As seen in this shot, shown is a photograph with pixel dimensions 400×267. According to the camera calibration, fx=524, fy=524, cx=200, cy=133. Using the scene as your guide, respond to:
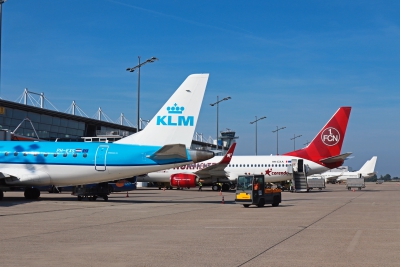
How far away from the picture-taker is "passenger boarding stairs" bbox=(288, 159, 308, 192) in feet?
179

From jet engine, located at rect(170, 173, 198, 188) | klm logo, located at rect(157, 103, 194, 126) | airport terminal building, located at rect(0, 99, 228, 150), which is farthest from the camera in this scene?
airport terminal building, located at rect(0, 99, 228, 150)

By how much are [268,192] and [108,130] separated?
66151 millimetres

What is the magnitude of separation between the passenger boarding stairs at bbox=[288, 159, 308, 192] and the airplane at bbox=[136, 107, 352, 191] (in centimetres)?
45

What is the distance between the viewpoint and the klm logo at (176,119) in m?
30.0

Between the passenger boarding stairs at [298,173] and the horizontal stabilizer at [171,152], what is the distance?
27361 mm

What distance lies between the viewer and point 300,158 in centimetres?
5556

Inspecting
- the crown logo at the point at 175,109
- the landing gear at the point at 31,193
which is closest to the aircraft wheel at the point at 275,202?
the crown logo at the point at 175,109

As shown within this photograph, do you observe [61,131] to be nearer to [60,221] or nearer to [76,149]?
[76,149]

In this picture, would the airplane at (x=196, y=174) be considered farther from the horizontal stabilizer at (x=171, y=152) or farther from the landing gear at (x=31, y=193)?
the horizontal stabilizer at (x=171, y=152)

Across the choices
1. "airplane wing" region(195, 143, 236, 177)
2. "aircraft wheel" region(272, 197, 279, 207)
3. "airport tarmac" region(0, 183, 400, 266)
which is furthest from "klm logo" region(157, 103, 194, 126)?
"airplane wing" region(195, 143, 236, 177)

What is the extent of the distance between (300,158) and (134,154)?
29390 millimetres

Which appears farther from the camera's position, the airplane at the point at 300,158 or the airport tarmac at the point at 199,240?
the airplane at the point at 300,158

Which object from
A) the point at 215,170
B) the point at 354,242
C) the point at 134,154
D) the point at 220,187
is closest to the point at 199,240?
the point at 354,242

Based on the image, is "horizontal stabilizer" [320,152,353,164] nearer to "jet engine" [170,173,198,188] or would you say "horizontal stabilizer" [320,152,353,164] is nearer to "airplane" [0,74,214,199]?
"jet engine" [170,173,198,188]
